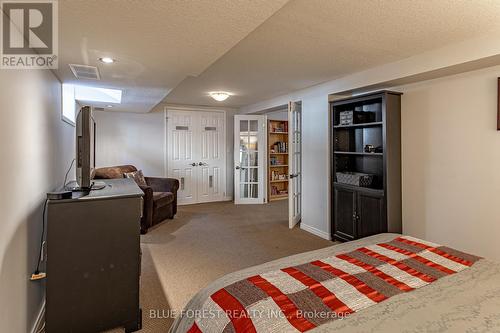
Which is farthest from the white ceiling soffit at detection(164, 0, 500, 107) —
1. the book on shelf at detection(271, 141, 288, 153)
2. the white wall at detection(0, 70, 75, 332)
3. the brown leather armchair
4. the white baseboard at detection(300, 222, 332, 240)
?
the book on shelf at detection(271, 141, 288, 153)

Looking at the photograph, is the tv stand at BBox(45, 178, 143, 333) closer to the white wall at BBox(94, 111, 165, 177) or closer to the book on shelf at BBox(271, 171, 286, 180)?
the white wall at BBox(94, 111, 165, 177)

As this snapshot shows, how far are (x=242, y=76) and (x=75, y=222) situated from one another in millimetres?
2588

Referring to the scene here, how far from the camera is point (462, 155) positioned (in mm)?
2742

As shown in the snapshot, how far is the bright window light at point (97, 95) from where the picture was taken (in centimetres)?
388

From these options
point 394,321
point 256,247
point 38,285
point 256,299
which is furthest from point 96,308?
point 256,247

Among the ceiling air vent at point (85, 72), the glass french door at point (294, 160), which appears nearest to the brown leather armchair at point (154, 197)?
the ceiling air vent at point (85, 72)

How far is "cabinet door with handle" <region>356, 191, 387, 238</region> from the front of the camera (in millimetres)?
3178

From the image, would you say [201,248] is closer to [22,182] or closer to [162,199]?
[162,199]

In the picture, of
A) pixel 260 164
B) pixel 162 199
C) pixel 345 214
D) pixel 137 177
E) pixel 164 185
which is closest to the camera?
pixel 345 214

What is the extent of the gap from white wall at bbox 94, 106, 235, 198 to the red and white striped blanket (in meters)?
5.01

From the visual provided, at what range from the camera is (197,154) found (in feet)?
20.7

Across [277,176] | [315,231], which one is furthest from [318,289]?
[277,176]

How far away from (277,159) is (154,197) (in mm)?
3653

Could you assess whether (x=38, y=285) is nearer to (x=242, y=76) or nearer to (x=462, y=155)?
(x=242, y=76)
